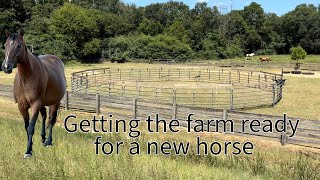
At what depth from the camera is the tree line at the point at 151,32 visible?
6512 cm

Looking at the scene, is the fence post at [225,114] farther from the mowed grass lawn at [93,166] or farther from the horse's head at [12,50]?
the horse's head at [12,50]

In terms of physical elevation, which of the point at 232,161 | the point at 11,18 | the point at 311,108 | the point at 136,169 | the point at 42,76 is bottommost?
the point at 311,108

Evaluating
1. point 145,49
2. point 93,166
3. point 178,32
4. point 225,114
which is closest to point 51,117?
point 93,166

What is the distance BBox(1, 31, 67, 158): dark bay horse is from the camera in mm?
3596

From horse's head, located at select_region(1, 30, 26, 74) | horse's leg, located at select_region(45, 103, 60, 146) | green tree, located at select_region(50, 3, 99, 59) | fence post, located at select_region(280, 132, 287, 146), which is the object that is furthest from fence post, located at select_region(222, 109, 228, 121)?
green tree, located at select_region(50, 3, 99, 59)

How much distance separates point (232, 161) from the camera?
5.73 m

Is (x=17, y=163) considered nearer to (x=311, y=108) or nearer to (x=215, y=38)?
(x=311, y=108)

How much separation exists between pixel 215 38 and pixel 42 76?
74398mm

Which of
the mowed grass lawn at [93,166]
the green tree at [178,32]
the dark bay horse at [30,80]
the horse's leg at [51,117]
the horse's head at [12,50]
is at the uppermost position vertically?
the green tree at [178,32]

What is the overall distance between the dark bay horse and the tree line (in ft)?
166

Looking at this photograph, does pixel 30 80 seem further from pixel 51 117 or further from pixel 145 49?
pixel 145 49

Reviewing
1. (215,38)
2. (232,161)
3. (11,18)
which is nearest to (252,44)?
(215,38)

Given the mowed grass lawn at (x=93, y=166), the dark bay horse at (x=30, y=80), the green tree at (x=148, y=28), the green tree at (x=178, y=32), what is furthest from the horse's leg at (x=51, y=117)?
the green tree at (x=148, y=28)

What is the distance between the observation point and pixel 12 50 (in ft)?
11.6
